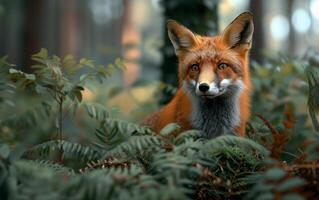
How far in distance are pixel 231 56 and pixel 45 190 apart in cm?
349

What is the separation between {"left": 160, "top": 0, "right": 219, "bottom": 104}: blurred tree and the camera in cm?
876

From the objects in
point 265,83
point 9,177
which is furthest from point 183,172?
point 265,83

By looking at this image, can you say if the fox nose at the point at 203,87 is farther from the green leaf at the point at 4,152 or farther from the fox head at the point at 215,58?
the green leaf at the point at 4,152

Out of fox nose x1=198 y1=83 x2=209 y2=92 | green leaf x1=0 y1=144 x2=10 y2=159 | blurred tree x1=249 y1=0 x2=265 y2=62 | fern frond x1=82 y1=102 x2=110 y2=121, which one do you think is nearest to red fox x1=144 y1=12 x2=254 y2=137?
fox nose x1=198 y1=83 x2=209 y2=92

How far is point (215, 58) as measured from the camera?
5.70 meters

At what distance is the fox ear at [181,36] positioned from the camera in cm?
609

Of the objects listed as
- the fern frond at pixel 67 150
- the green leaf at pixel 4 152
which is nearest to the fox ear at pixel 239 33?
the fern frond at pixel 67 150

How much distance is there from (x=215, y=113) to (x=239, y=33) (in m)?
1.05

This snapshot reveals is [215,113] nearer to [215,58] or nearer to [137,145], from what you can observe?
[215,58]

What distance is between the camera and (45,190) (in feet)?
9.75

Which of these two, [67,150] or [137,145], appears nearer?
[137,145]

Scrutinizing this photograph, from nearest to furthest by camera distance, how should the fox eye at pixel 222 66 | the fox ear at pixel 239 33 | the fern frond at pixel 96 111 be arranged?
the fern frond at pixel 96 111, the fox eye at pixel 222 66, the fox ear at pixel 239 33

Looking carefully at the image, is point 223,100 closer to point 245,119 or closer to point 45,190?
point 245,119

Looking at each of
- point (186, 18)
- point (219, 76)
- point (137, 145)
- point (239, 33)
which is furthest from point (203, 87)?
point (186, 18)
